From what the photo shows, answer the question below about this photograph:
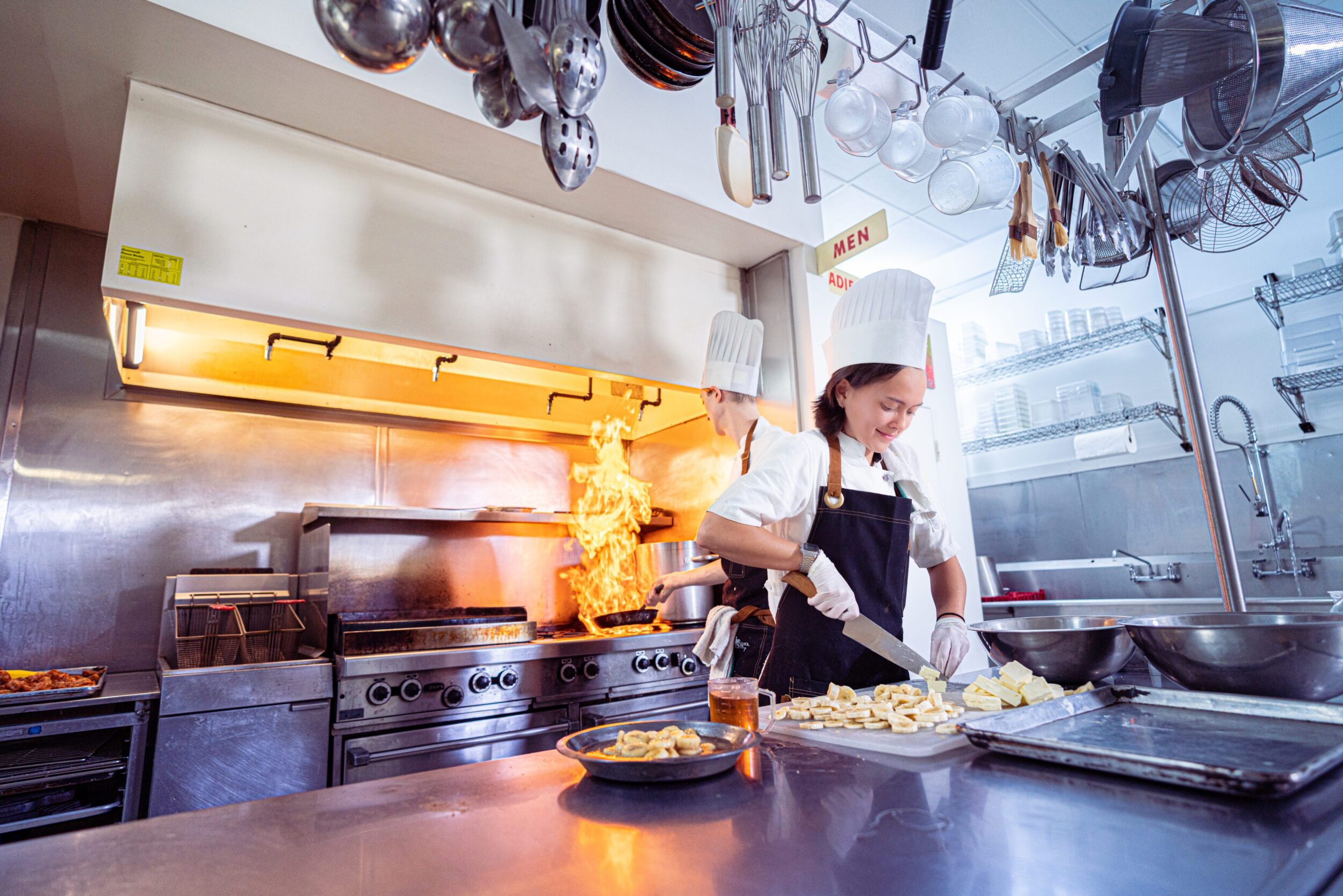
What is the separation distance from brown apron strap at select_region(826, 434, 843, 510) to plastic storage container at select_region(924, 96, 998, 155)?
2.82ft

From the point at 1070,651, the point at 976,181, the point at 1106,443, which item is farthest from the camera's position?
the point at 1106,443

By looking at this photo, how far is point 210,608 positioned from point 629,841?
2.16m

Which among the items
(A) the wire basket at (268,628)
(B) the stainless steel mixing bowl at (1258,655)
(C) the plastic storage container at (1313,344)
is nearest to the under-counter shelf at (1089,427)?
(C) the plastic storage container at (1313,344)

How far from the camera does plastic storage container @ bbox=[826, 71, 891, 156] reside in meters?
1.81

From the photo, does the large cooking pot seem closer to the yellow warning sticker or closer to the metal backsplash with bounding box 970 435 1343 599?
the yellow warning sticker

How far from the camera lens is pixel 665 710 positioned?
265 cm

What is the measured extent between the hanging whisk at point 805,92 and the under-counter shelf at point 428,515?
1838mm

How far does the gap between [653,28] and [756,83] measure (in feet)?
0.90

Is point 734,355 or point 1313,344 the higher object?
point 1313,344

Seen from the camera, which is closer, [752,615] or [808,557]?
[808,557]

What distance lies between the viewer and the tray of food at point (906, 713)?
0.96 meters

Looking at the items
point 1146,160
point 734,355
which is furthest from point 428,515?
point 1146,160

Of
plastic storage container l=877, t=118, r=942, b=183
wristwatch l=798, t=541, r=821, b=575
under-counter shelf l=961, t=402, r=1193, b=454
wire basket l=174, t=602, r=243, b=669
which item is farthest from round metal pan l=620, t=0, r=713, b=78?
under-counter shelf l=961, t=402, r=1193, b=454

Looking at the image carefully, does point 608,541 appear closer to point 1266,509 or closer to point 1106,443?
point 1106,443
